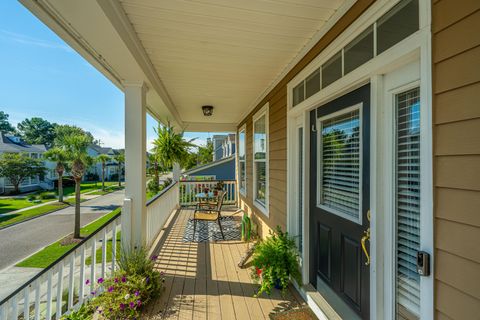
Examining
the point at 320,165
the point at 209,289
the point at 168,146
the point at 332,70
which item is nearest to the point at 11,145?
the point at 168,146

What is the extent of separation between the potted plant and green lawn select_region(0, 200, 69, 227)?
14.8 m

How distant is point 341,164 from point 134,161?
7.90 ft

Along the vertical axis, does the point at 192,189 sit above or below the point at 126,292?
above

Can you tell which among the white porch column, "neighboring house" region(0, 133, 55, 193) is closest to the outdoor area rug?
the white porch column

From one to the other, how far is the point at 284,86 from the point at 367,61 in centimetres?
157

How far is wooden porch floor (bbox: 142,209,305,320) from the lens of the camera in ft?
7.30

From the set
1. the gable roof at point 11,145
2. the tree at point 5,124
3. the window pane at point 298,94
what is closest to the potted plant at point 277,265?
the window pane at point 298,94

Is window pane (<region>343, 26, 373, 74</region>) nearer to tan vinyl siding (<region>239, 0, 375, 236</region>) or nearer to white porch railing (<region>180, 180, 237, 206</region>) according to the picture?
tan vinyl siding (<region>239, 0, 375, 236</region>)

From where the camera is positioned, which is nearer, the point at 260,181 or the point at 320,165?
the point at 320,165

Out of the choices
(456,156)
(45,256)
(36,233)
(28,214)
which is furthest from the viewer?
(28,214)

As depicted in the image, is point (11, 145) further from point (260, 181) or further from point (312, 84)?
point (312, 84)

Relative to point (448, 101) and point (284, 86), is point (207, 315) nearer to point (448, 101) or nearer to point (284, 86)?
point (448, 101)

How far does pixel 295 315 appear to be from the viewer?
6.93 ft

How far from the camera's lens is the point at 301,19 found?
1.87m
